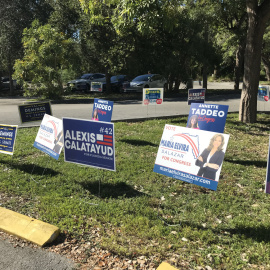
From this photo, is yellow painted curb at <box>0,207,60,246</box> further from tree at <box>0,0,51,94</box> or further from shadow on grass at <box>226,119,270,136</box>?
tree at <box>0,0,51,94</box>

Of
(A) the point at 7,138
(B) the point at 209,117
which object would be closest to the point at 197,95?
(B) the point at 209,117

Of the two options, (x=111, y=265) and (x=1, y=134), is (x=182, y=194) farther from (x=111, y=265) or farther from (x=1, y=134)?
(x=1, y=134)

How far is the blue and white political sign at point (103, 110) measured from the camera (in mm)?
7648

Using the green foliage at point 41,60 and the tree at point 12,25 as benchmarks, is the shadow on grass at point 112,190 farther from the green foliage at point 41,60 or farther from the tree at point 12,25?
the tree at point 12,25

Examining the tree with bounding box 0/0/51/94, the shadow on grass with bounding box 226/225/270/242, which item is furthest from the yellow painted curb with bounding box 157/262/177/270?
the tree with bounding box 0/0/51/94

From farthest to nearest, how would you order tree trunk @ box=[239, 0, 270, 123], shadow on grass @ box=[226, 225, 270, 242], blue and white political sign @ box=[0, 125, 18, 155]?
tree trunk @ box=[239, 0, 270, 123]
blue and white political sign @ box=[0, 125, 18, 155]
shadow on grass @ box=[226, 225, 270, 242]

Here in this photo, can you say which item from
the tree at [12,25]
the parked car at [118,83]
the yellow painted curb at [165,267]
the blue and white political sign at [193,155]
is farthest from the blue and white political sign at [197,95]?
the tree at [12,25]

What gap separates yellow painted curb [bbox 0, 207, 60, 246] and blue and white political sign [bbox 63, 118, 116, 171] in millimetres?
1335

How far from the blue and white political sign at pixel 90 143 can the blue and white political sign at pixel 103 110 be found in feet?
7.70

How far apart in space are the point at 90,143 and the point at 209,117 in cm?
269

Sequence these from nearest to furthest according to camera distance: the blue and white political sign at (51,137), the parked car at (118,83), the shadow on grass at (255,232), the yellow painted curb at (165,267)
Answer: the yellow painted curb at (165,267) → the shadow on grass at (255,232) → the blue and white political sign at (51,137) → the parked car at (118,83)

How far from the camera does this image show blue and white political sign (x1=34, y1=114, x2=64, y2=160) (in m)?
5.75

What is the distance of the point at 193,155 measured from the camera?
4.38m

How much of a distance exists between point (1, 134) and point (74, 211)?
2827 millimetres
